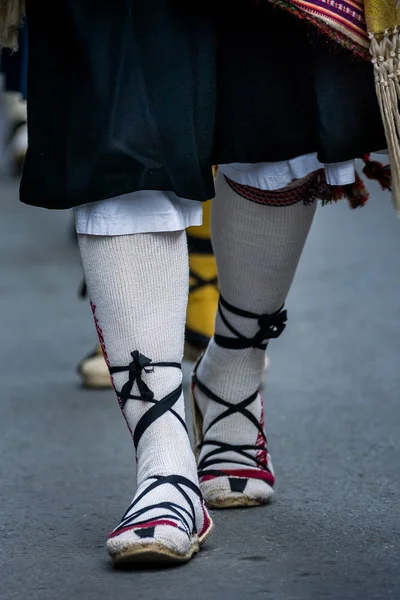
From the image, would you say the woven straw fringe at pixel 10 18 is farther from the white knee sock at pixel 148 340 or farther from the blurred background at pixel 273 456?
the blurred background at pixel 273 456

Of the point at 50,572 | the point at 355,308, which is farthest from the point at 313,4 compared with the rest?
the point at 355,308

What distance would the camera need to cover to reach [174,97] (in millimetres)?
1854

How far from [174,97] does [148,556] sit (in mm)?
668

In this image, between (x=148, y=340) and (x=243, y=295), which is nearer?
(x=148, y=340)

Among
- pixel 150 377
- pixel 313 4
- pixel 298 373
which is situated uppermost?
pixel 313 4

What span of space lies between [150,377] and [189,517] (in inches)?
8.6

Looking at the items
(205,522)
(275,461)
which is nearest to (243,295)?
(205,522)

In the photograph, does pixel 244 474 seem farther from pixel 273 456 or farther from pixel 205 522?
pixel 273 456

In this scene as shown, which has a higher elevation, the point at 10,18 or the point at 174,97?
the point at 10,18

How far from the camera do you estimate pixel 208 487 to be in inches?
89.4

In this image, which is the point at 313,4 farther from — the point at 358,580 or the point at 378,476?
the point at 378,476

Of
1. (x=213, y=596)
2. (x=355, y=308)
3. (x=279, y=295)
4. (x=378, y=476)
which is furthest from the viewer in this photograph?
(x=355, y=308)

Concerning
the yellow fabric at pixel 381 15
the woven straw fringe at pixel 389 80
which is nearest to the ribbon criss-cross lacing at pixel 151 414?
the woven straw fringe at pixel 389 80

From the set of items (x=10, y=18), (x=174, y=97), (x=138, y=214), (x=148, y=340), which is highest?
(x=10, y=18)
